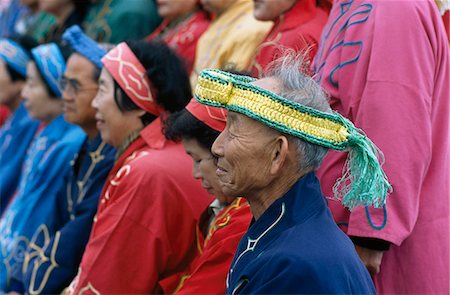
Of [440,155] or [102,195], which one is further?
[102,195]

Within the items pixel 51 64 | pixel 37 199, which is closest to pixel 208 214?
pixel 37 199

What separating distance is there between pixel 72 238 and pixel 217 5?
166cm

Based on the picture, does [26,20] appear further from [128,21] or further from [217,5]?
[217,5]

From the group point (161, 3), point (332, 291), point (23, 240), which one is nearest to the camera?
point (332, 291)

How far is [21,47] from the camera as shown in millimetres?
6219

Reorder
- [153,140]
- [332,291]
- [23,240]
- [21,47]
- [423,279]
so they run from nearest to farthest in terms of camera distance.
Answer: [332,291] → [423,279] → [153,140] → [23,240] → [21,47]

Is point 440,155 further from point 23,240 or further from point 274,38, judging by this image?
point 23,240

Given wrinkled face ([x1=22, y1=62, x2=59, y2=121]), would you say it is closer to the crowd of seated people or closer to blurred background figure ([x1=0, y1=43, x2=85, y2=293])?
blurred background figure ([x1=0, y1=43, x2=85, y2=293])

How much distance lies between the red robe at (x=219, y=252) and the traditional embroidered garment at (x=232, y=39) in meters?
1.13

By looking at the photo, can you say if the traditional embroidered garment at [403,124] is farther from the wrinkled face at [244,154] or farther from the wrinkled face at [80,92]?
the wrinkled face at [80,92]

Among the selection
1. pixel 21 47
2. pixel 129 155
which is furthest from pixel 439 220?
pixel 21 47

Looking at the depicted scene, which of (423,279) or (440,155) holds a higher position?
(440,155)

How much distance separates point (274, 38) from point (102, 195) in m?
1.09

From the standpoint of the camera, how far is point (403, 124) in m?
2.94
